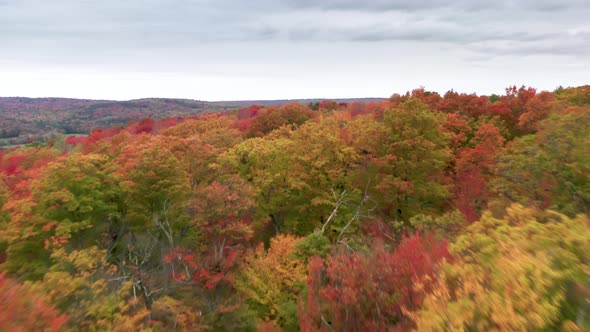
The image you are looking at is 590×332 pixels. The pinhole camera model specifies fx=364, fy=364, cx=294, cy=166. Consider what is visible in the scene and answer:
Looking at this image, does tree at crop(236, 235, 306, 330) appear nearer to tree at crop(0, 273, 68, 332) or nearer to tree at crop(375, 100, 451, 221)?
tree at crop(375, 100, 451, 221)

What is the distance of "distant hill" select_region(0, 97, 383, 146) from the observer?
110m

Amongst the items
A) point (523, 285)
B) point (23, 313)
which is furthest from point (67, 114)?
point (523, 285)

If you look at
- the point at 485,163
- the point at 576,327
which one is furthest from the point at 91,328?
the point at 485,163

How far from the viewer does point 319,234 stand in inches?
769

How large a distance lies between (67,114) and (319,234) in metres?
169

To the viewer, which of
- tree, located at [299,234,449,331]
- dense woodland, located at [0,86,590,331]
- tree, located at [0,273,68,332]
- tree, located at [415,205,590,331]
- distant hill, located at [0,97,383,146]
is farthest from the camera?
distant hill, located at [0,97,383,146]

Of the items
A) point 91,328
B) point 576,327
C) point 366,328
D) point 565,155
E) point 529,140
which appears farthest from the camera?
point 529,140

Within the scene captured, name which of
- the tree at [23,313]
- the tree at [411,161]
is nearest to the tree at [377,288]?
the tree at [23,313]

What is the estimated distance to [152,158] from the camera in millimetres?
25641

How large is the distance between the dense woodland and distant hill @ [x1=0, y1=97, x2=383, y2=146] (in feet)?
295

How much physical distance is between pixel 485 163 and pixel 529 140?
16.9 feet

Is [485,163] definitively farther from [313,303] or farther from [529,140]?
[313,303]

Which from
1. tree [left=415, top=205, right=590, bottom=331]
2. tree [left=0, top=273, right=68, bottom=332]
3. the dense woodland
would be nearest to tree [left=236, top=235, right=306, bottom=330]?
the dense woodland

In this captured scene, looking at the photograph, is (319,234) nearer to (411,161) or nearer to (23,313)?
(411,161)
